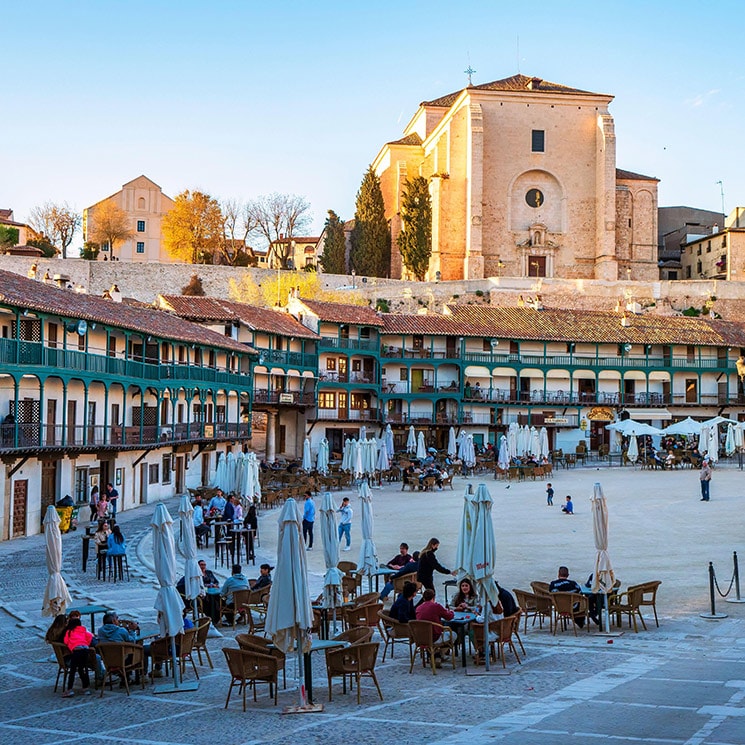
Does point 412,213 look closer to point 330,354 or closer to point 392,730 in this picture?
point 330,354

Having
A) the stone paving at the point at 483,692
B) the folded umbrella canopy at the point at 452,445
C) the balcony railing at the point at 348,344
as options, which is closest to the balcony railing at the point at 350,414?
the balcony railing at the point at 348,344

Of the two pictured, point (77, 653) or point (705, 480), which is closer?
point (77, 653)

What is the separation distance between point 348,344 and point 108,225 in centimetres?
3857

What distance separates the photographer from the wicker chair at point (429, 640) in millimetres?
12273

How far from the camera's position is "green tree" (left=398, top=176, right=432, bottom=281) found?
79188 millimetres

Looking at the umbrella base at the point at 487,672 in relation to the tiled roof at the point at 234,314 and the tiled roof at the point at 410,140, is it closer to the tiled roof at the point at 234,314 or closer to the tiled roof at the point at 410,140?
the tiled roof at the point at 234,314

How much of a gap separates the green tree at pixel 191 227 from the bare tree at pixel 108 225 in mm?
4551

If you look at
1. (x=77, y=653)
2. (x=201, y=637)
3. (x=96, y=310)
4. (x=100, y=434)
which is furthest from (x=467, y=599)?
(x=96, y=310)

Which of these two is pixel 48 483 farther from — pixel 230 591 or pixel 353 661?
pixel 353 661

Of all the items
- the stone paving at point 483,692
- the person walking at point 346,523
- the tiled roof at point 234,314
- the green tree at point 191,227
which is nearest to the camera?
the stone paving at point 483,692

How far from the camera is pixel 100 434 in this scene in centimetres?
3186

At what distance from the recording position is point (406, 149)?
90.9 meters

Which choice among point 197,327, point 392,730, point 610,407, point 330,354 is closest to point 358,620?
point 392,730

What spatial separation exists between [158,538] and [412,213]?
2700 inches
